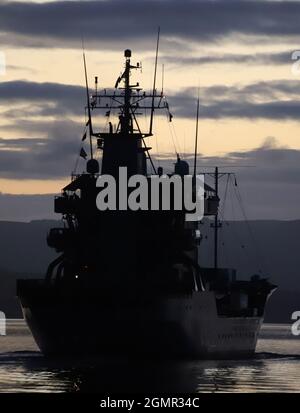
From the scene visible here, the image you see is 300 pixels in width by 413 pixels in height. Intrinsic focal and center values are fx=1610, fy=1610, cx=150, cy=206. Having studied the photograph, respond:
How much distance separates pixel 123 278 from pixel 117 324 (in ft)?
15.1

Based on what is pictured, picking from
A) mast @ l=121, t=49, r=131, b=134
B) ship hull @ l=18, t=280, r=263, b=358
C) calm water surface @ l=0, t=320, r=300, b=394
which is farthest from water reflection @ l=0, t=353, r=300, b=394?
mast @ l=121, t=49, r=131, b=134

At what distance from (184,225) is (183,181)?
9.54ft

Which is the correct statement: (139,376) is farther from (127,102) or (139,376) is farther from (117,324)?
(127,102)

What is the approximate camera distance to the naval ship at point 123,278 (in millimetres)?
92625

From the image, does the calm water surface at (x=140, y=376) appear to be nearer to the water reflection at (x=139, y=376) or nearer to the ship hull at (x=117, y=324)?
the water reflection at (x=139, y=376)

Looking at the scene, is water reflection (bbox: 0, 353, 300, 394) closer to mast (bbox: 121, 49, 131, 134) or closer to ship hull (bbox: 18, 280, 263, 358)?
ship hull (bbox: 18, 280, 263, 358)

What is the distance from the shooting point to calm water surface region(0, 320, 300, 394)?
3095 inches

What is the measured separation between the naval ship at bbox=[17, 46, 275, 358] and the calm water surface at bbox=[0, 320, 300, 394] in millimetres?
1270

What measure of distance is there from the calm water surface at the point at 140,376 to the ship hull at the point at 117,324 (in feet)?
2.96

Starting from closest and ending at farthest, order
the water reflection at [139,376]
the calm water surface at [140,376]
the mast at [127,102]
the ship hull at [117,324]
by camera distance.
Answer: the water reflection at [139,376] < the calm water surface at [140,376] < the ship hull at [117,324] < the mast at [127,102]

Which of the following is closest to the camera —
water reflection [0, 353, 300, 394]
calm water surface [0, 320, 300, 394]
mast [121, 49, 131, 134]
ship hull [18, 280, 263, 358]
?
water reflection [0, 353, 300, 394]

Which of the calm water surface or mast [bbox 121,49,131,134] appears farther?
mast [bbox 121,49,131,134]

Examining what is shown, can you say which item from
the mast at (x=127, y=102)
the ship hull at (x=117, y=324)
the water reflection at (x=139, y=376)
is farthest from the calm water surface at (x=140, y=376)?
the mast at (x=127, y=102)

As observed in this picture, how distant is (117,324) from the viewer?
303ft
